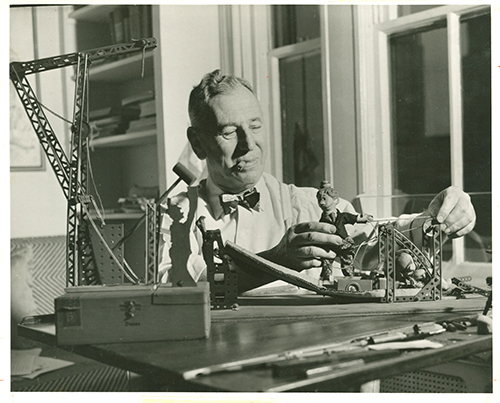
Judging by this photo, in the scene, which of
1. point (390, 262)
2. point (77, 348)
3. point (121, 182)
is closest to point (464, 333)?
point (390, 262)

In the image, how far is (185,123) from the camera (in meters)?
1.81

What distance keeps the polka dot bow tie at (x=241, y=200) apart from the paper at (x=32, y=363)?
0.78 meters

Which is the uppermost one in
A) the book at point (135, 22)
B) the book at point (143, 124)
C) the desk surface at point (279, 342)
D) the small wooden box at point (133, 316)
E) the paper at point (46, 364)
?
the book at point (135, 22)

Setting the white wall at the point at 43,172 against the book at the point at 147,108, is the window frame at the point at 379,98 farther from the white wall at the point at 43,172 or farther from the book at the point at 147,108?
the white wall at the point at 43,172

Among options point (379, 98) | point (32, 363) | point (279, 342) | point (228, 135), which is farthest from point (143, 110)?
point (279, 342)

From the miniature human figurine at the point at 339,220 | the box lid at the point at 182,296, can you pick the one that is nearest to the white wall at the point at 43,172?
the box lid at the point at 182,296

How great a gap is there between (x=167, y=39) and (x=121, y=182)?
0.54 meters

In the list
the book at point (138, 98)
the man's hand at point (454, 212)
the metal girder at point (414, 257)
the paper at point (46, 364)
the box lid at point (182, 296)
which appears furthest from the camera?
the book at point (138, 98)

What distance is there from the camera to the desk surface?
0.86 metres

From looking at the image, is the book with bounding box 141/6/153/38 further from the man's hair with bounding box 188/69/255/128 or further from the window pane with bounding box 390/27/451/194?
the window pane with bounding box 390/27/451/194

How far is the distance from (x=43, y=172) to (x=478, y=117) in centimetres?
152

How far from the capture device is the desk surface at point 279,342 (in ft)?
2.84

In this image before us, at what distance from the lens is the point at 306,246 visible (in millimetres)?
1335
